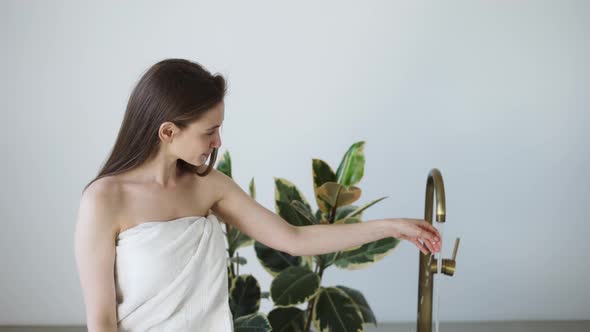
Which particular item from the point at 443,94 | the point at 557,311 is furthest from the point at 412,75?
the point at 557,311

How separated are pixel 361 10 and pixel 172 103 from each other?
123cm

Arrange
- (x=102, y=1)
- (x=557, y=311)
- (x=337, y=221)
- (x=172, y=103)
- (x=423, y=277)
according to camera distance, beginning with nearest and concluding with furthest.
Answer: (x=172, y=103) → (x=423, y=277) → (x=337, y=221) → (x=102, y=1) → (x=557, y=311)

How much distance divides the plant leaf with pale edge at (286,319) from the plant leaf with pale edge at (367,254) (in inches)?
6.7

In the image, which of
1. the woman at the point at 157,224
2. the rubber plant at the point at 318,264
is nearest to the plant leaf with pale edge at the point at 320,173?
the rubber plant at the point at 318,264

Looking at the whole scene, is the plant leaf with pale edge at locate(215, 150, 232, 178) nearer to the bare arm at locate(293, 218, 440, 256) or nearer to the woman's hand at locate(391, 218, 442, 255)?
the bare arm at locate(293, 218, 440, 256)

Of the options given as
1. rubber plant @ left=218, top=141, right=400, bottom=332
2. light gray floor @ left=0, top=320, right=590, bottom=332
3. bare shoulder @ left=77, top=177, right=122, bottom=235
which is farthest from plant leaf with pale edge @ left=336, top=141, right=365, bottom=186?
light gray floor @ left=0, top=320, right=590, bottom=332

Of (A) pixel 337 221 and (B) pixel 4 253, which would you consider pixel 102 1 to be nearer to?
(B) pixel 4 253

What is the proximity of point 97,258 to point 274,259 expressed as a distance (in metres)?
0.59

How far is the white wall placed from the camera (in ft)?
7.48

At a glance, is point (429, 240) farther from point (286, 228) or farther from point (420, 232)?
point (286, 228)

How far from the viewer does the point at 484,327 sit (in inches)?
96.3

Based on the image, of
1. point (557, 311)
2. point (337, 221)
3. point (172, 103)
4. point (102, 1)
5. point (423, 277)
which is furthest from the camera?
point (557, 311)

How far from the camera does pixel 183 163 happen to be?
1427 millimetres

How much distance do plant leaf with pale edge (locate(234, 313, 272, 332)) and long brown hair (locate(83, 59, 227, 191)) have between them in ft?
1.69
